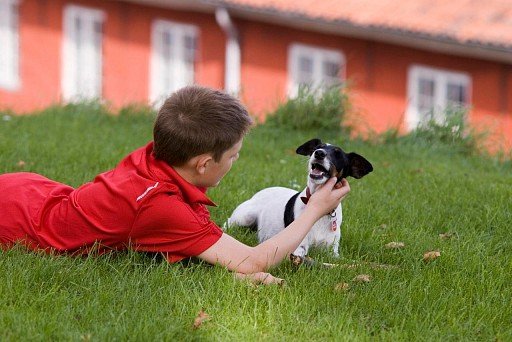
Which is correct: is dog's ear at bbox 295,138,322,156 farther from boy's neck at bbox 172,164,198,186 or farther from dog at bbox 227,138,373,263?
boy's neck at bbox 172,164,198,186

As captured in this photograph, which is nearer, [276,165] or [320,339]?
[320,339]

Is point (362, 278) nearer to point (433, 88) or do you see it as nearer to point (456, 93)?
point (456, 93)

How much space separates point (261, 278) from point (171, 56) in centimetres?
1560

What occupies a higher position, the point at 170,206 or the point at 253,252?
the point at 170,206

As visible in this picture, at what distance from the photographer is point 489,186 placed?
6758 millimetres

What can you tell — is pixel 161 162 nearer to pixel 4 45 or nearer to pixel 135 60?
pixel 135 60

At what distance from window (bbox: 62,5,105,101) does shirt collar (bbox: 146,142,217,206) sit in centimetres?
1640

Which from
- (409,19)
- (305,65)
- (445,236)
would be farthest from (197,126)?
(305,65)

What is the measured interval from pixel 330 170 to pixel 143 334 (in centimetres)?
138

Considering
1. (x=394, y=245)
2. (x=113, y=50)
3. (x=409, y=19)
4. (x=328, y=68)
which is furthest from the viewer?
(x=113, y=50)

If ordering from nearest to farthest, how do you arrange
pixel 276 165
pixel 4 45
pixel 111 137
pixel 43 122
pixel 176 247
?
pixel 176 247
pixel 276 165
pixel 111 137
pixel 43 122
pixel 4 45

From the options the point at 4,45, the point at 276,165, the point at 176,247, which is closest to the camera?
the point at 176,247

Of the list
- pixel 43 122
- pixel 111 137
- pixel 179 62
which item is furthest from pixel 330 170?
pixel 179 62

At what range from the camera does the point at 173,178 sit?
167 inches
